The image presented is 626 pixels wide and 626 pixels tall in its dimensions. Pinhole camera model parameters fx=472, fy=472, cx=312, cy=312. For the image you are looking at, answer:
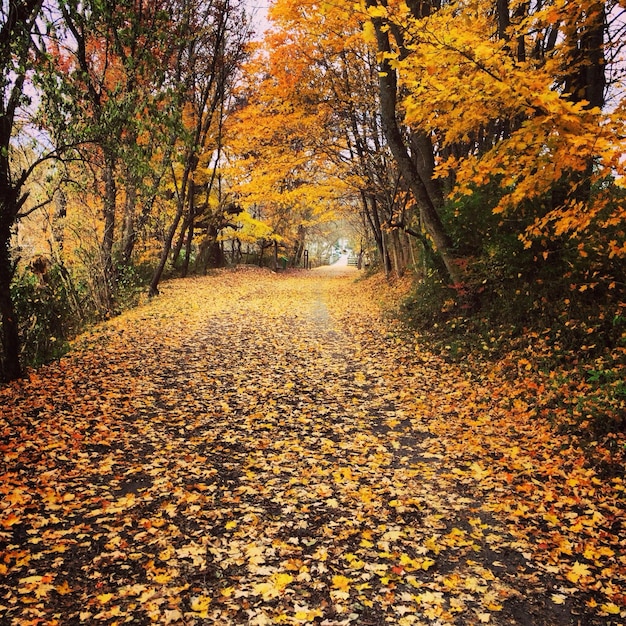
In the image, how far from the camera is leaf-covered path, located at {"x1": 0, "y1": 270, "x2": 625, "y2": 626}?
11.1 ft

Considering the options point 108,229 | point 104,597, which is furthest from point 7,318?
point 108,229

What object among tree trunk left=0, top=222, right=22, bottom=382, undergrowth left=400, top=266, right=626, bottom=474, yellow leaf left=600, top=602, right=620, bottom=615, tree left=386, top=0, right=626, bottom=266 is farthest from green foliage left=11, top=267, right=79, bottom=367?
yellow leaf left=600, top=602, right=620, bottom=615

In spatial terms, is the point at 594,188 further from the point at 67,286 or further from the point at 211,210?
the point at 211,210

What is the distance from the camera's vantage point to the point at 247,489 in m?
4.89

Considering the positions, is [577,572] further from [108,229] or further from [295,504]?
[108,229]

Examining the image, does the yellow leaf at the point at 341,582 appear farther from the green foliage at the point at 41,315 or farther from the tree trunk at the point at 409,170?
the green foliage at the point at 41,315

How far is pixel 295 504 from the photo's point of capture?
4625 mm

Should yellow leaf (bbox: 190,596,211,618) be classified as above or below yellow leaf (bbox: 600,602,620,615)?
above

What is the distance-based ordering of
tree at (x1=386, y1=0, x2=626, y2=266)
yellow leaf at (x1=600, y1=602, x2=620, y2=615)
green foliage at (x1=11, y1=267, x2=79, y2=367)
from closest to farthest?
yellow leaf at (x1=600, y1=602, x2=620, y2=615), tree at (x1=386, y1=0, x2=626, y2=266), green foliage at (x1=11, y1=267, x2=79, y2=367)

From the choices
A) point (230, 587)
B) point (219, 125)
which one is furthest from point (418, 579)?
point (219, 125)

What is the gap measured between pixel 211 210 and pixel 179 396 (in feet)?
69.8

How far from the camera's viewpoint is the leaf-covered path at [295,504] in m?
3.37

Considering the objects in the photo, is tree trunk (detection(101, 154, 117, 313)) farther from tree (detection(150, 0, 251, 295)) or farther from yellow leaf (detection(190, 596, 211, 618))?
yellow leaf (detection(190, 596, 211, 618))

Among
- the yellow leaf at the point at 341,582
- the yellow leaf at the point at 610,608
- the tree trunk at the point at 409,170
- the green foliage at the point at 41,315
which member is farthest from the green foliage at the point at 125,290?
the yellow leaf at the point at 610,608
